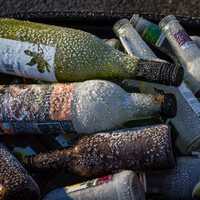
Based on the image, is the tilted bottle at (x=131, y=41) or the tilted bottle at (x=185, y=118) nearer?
the tilted bottle at (x=185, y=118)

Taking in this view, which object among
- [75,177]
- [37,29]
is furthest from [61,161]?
[37,29]

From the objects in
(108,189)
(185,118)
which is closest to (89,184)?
(108,189)

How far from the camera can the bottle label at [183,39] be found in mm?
1231

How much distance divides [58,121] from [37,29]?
0.71 feet

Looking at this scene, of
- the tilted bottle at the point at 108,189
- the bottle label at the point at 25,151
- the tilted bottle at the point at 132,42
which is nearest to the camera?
the tilted bottle at the point at 108,189

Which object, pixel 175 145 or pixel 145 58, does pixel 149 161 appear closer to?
pixel 175 145

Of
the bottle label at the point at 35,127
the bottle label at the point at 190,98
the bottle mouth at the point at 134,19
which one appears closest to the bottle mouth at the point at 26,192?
the bottle label at the point at 35,127

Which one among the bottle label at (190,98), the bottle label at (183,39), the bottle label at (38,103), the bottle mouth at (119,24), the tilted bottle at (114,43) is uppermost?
the bottle label at (183,39)

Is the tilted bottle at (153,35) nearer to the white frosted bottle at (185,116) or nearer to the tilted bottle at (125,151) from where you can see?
the white frosted bottle at (185,116)

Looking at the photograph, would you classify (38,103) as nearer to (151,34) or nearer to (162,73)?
(162,73)

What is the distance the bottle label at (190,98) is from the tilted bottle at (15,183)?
0.33 metres

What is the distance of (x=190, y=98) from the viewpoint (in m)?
1.15

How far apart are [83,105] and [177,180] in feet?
0.68

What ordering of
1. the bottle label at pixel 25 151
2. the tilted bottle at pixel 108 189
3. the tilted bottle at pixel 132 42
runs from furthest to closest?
the tilted bottle at pixel 132 42 → the bottle label at pixel 25 151 → the tilted bottle at pixel 108 189
